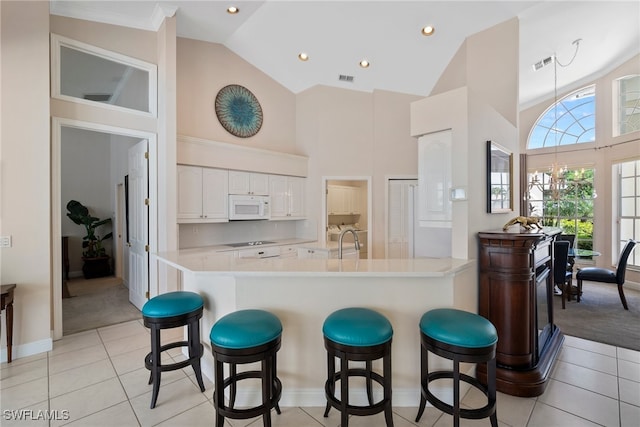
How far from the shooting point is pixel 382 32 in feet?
13.4

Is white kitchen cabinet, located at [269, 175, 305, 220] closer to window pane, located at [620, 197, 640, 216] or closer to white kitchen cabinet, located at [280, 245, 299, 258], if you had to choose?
white kitchen cabinet, located at [280, 245, 299, 258]

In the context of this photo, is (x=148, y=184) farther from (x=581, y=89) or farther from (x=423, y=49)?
(x=581, y=89)

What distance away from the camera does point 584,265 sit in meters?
6.34

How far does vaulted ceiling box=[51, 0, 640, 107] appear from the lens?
11.5 ft

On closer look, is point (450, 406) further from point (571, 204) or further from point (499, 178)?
point (571, 204)

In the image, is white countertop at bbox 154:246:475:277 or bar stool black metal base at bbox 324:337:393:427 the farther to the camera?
white countertop at bbox 154:246:475:277

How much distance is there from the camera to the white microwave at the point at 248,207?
472cm

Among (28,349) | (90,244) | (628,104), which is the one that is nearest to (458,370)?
(28,349)

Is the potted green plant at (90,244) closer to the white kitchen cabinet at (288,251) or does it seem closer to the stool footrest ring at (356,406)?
the white kitchen cabinet at (288,251)

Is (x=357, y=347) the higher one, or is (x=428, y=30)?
(x=428, y=30)

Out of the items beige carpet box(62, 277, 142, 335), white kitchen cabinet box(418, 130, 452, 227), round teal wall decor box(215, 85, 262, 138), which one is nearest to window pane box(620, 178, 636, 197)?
white kitchen cabinet box(418, 130, 452, 227)

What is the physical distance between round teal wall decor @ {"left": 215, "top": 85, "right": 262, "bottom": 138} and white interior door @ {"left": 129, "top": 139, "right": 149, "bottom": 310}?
1572 mm

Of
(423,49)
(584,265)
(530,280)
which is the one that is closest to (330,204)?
(423,49)

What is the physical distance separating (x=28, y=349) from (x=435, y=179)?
420cm
